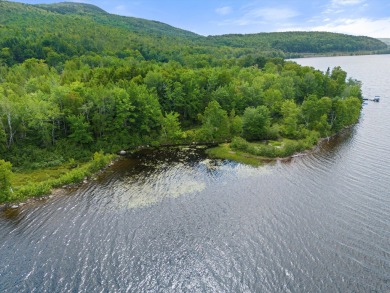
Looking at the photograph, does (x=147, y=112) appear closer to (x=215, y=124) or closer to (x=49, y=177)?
(x=215, y=124)

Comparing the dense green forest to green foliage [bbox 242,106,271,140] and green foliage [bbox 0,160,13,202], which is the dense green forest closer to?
green foliage [bbox 0,160,13,202]

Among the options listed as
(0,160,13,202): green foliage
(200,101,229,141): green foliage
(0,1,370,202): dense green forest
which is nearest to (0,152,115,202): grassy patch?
(0,160,13,202): green foliage

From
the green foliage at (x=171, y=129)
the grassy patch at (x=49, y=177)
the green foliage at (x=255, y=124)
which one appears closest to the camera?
the grassy patch at (x=49, y=177)

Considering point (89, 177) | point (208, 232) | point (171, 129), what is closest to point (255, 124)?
point (171, 129)

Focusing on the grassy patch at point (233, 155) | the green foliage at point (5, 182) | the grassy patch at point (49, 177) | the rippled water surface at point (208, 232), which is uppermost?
the green foliage at point (5, 182)

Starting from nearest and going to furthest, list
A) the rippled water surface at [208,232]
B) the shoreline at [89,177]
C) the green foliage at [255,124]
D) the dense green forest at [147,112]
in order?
the rippled water surface at [208,232] < the shoreline at [89,177] < the dense green forest at [147,112] < the green foliage at [255,124]

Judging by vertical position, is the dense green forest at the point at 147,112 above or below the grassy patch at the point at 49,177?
above

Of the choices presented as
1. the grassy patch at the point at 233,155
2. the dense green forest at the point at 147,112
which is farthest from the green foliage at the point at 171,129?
the grassy patch at the point at 233,155

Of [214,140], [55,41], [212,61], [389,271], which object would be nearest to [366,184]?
[389,271]

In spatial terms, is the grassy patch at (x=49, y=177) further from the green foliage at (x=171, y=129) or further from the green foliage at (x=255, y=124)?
the green foliage at (x=255, y=124)
